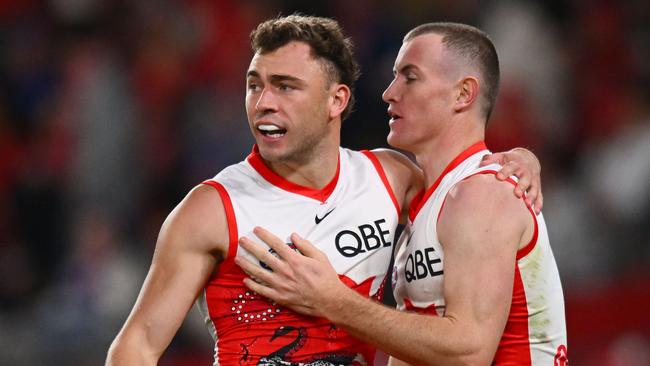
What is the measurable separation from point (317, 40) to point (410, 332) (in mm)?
1195

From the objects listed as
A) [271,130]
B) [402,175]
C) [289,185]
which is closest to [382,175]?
[402,175]

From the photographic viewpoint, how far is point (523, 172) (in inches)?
167

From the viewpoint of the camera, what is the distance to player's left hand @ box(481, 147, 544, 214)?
4.17 m

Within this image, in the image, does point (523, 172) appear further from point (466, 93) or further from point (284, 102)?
point (284, 102)

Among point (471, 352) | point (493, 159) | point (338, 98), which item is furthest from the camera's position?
point (338, 98)

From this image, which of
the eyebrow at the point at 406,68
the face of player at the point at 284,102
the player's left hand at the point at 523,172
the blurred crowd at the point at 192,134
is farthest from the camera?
the blurred crowd at the point at 192,134

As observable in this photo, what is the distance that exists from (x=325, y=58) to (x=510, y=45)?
12.3ft

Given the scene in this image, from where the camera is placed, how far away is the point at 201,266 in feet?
13.5

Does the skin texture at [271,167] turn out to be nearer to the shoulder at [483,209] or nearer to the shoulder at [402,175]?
the shoulder at [402,175]

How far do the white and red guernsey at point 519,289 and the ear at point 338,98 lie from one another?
1.69ft

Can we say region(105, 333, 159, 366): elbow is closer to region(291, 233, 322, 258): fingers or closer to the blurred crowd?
region(291, 233, 322, 258): fingers

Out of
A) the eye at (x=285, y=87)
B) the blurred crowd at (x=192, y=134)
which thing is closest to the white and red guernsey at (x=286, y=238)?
the eye at (x=285, y=87)

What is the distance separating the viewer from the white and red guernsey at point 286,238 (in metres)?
4.20

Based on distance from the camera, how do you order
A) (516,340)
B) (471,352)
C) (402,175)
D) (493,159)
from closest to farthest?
(471,352)
(516,340)
(493,159)
(402,175)
